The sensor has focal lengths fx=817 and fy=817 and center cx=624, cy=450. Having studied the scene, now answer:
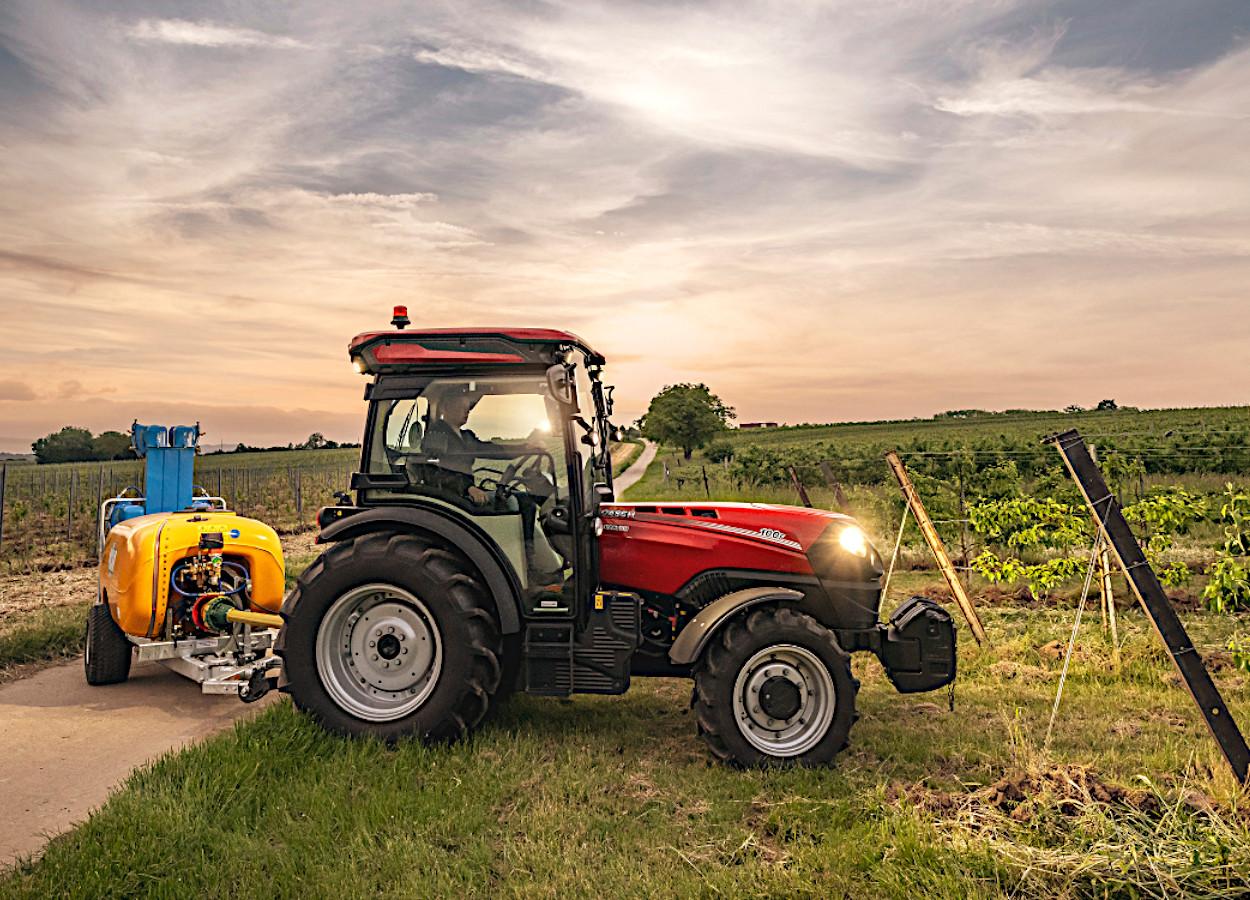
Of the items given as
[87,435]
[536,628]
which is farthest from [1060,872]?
[87,435]

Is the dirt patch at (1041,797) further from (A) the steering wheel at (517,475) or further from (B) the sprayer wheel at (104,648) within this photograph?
(B) the sprayer wheel at (104,648)

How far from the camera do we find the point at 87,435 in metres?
67.4

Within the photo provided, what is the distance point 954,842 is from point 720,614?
162 centimetres

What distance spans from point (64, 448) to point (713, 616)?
7575 cm

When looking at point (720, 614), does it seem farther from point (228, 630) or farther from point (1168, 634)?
point (228, 630)

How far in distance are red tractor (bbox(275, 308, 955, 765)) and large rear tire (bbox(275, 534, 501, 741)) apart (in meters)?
0.01

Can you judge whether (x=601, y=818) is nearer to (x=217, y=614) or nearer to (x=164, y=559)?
(x=217, y=614)

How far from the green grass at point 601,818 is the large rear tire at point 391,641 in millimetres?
177

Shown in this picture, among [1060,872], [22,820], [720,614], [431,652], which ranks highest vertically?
[720,614]

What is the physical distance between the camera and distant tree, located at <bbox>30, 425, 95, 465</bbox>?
64.9 metres

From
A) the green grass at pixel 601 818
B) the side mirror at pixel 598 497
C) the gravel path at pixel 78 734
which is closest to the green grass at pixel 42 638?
the gravel path at pixel 78 734

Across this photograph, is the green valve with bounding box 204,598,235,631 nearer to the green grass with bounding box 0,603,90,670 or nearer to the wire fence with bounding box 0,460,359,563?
the green grass with bounding box 0,603,90,670

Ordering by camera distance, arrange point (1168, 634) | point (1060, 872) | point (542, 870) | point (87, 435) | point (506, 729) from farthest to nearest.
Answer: point (87, 435), point (506, 729), point (1168, 634), point (542, 870), point (1060, 872)

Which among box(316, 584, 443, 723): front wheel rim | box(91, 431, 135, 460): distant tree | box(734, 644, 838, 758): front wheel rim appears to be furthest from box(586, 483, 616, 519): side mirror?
box(91, 431, 135, 460): distant tree
